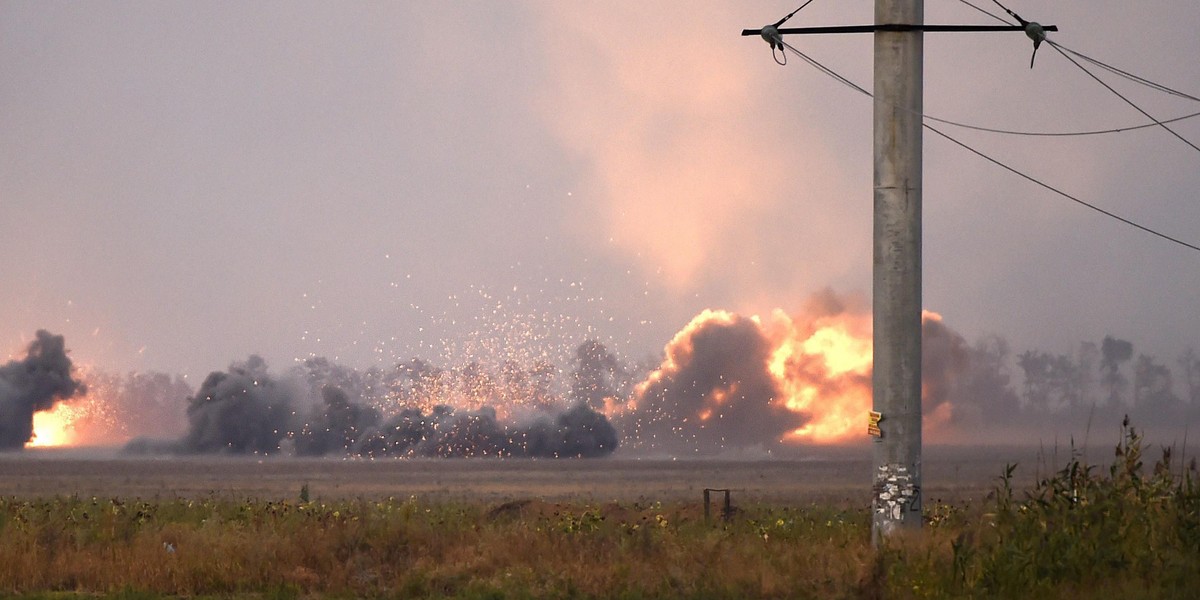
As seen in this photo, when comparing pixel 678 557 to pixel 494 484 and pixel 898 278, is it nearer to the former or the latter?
pixel 898 278

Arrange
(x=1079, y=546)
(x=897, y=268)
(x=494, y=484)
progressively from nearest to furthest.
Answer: (x=1079, y=546), (x=897, y=268), (x=494, y=484)

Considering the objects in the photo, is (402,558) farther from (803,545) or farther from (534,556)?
(803,545)

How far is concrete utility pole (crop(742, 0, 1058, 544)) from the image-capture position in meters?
21.9

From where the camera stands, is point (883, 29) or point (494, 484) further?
point (494, 484)

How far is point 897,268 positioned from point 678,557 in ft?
20.4

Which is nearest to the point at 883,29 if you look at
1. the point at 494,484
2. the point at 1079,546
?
the point at 1079,546

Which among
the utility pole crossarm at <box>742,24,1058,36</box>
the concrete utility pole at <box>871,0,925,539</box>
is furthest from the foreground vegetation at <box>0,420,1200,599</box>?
the utility pole crossarm at <box>742,24,1058,36</box>

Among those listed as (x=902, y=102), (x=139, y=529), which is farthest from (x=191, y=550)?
(x=902, y=102)

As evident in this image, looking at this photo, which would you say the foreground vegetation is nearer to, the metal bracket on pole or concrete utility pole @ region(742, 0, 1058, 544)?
concrete utility pole @ region(742, 0, 1058, 544)

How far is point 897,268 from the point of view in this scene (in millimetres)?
21844

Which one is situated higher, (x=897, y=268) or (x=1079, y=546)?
(x=897, y=268)

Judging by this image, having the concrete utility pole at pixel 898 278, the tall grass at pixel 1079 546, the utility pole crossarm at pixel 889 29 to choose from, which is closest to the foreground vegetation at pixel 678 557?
the tall grass at pixel 1079 546

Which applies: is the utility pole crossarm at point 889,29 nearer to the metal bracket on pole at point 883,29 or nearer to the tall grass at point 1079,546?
the metal bracket on pole at point 883,29

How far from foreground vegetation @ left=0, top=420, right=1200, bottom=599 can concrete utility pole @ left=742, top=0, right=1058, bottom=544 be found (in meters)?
1.19
